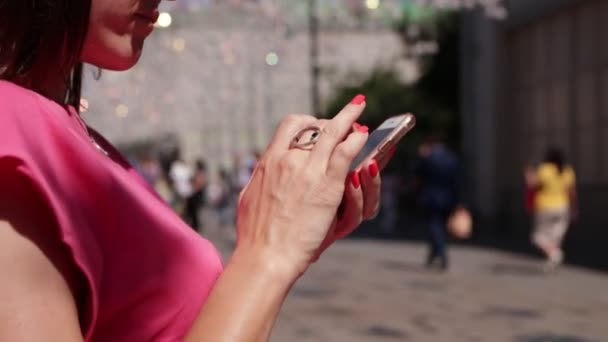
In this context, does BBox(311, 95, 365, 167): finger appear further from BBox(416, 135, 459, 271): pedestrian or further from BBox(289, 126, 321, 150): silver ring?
BBox(416, 135, 459, 271): pedestrian

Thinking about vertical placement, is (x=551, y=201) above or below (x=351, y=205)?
below

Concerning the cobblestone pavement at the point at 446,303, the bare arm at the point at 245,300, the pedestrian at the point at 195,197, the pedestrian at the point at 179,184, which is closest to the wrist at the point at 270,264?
the bare arm at the point at 245,300

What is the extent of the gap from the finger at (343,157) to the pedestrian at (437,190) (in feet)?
47.4

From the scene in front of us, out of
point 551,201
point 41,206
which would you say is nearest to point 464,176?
point 551,201

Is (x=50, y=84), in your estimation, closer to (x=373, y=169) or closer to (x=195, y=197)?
(x=373, y=169)

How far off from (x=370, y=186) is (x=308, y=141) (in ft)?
0.34

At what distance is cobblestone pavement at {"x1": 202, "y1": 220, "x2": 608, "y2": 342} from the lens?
970cm

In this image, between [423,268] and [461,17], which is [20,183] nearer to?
[423,268]

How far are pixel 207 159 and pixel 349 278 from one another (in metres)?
46.7

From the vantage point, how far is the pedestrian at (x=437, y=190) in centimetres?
1588

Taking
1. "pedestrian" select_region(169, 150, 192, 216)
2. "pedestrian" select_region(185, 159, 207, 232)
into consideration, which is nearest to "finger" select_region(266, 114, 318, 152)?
"pedestrian" select_region(185, 159, 207, 232)

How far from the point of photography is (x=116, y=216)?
1.43 m

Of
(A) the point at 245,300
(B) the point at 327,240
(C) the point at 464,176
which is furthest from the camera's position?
(C) the point at 464,176

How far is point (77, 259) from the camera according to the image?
130 cm
